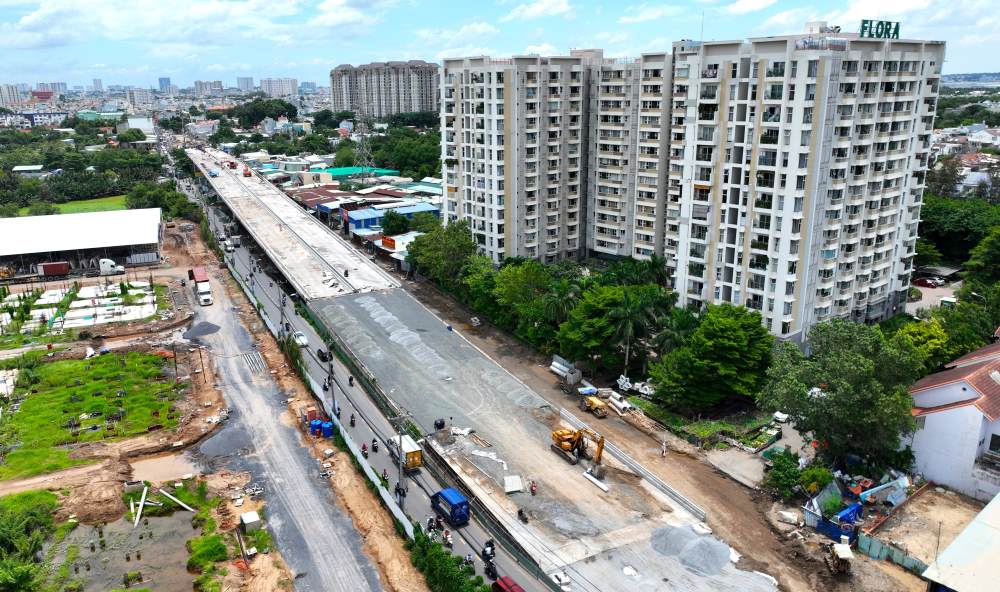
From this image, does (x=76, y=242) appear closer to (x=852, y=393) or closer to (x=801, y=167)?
(x=801, y=167)

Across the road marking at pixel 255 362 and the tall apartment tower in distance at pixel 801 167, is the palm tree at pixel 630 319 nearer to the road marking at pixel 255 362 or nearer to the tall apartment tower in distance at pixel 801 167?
the tall apartment tower in distance at pixel 801 167

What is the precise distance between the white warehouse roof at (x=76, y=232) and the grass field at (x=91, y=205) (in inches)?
963

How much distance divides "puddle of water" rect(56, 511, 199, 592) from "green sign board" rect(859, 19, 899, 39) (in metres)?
53.4

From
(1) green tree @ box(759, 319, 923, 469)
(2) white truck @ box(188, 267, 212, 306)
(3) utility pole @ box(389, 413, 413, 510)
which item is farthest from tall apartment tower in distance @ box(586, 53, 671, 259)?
(2) white truck @ box(188, 267, 212, 306)

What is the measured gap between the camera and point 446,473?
4016 centimetres

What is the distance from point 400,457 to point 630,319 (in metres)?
19.5

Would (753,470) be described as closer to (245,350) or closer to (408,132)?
(245,350)

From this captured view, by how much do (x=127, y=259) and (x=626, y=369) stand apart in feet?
227

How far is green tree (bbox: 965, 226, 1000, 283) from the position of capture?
65.4 m

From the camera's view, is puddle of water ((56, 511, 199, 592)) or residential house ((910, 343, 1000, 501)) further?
residential house ((910, 343, 1000, 501))

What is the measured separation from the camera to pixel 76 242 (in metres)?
85.9

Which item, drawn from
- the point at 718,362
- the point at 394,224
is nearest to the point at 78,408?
the point at 394,224

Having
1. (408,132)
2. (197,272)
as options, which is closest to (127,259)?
(197,272)

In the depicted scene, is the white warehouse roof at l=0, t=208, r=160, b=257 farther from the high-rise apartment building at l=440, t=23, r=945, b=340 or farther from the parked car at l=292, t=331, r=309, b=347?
the high-rise apartment building at l=440, t=23, r=945, b=340
